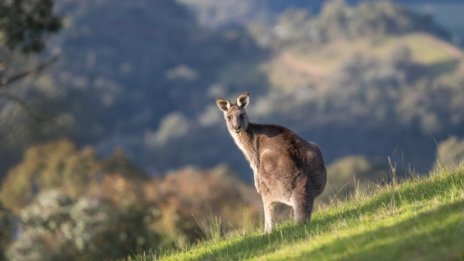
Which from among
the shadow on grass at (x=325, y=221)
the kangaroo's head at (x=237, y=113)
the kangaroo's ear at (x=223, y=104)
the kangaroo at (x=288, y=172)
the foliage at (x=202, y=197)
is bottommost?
the shadow on grass at (x=325, y=221)

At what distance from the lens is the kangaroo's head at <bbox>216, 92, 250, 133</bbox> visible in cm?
1385

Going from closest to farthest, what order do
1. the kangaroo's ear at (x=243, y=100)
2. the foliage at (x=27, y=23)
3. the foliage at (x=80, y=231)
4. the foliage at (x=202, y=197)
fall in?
Answer: the kangaroo's ear at (x=243, y=100)
the foliage at (x=27, y=23)
the foliage at (x=80, y=231)
the foliage at (x=202, y=197)

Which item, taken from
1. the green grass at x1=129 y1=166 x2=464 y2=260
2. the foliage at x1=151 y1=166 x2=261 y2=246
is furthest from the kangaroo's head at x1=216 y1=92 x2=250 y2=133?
the foliage at x1=151 y1=166 x2=261 y2=246

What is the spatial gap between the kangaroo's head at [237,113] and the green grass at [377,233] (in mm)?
1697

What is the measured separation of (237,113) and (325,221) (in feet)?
8.96

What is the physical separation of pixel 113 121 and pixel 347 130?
163 feet

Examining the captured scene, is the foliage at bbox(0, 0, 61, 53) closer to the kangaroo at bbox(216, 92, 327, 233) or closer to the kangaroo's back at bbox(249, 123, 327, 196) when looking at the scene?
the kangaroo at bbox(216, 92, 327, 233)

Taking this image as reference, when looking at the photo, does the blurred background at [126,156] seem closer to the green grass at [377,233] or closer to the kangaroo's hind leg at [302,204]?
the green grass at [377,233]

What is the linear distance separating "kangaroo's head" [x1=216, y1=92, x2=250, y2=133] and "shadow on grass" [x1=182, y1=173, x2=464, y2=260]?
77.8 inches

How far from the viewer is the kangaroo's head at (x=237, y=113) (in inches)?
545

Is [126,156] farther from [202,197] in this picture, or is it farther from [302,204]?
[302,204]

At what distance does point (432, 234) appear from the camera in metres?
8.83

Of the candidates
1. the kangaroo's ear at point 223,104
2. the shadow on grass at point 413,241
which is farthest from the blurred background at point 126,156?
the shadow on grass at point 413,241

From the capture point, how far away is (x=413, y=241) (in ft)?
28.5
